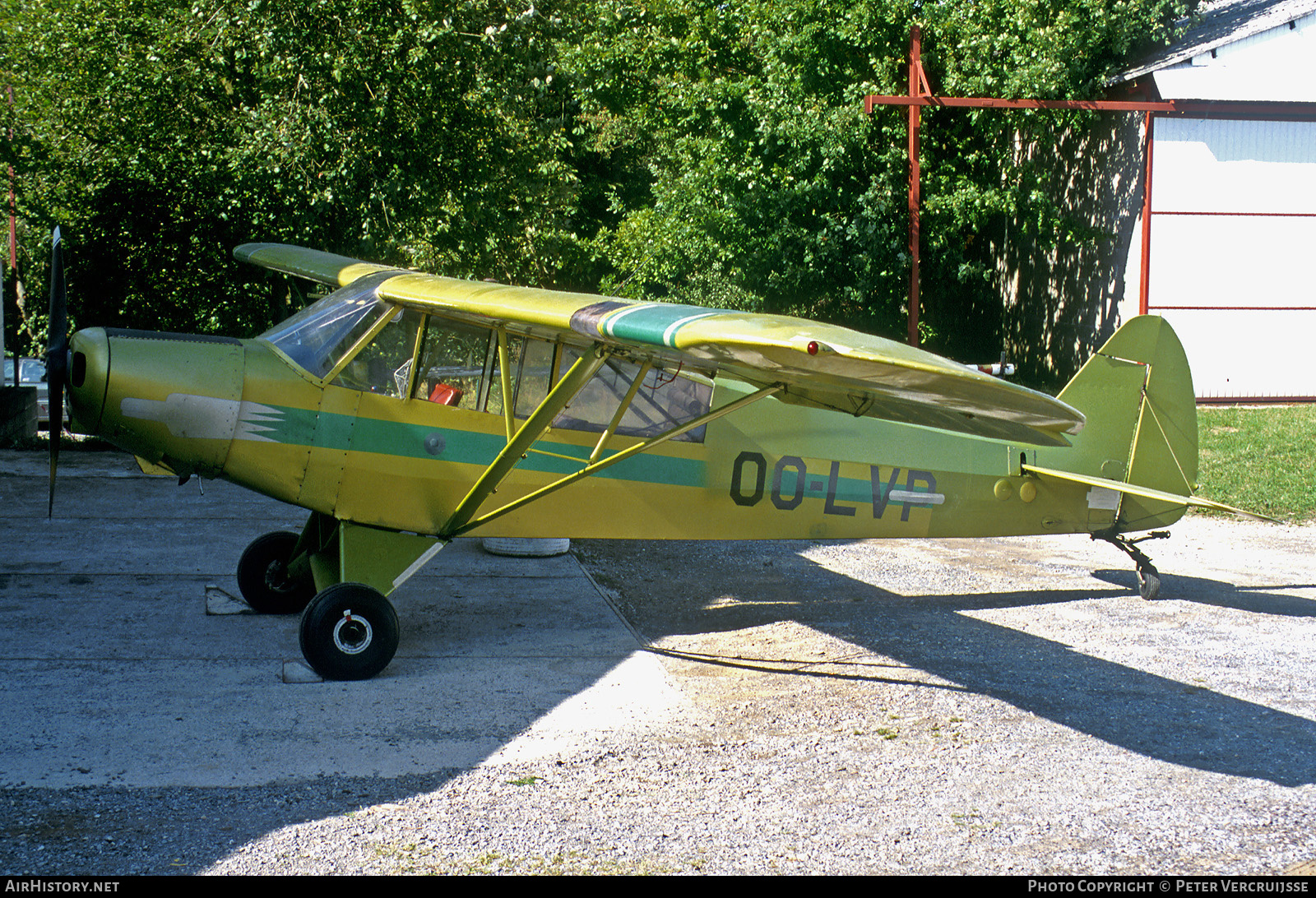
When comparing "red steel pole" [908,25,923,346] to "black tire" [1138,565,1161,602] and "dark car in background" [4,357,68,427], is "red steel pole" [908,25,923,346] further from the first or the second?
"dark car in background" [4,357,68,427]

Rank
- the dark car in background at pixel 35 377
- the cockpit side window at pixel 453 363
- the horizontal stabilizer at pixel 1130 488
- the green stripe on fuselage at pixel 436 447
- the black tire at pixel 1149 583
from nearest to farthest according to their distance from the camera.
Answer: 1. the green stripe on fuselage at pixel 436 447
2. the cockpit side window at pixel 453 363
3. the horizontal stabilizer at pixel 1130 488
4. the black tire at pixel 1149 583
5. the dark car in background at pixel 35 377

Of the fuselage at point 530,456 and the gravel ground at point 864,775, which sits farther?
the fuselage at point 530,456

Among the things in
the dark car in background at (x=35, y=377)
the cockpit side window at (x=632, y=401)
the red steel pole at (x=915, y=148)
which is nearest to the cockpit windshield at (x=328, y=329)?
the cockpit side window at (x=632, y=401)

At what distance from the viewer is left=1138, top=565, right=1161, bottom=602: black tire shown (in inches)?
318

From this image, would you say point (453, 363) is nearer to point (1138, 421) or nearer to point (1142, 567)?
point (1138, 421)

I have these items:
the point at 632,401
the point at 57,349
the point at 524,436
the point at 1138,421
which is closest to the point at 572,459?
the point at 632,401

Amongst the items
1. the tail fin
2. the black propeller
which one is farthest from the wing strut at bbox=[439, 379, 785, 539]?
the tail fin

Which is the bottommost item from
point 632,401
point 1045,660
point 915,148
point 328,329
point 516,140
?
point 1045,660

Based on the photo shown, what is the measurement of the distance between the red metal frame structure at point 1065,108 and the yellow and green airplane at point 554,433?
750 centimetres

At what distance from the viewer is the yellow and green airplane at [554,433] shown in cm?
558

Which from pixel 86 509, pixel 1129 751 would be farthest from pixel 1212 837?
pixel 86 509

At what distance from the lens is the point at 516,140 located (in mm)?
14656

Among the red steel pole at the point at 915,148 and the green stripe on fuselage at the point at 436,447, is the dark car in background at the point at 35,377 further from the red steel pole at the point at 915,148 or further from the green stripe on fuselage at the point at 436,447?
the green stripe on fuselage at the point at 436,447

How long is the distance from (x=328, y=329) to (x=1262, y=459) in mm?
12614
